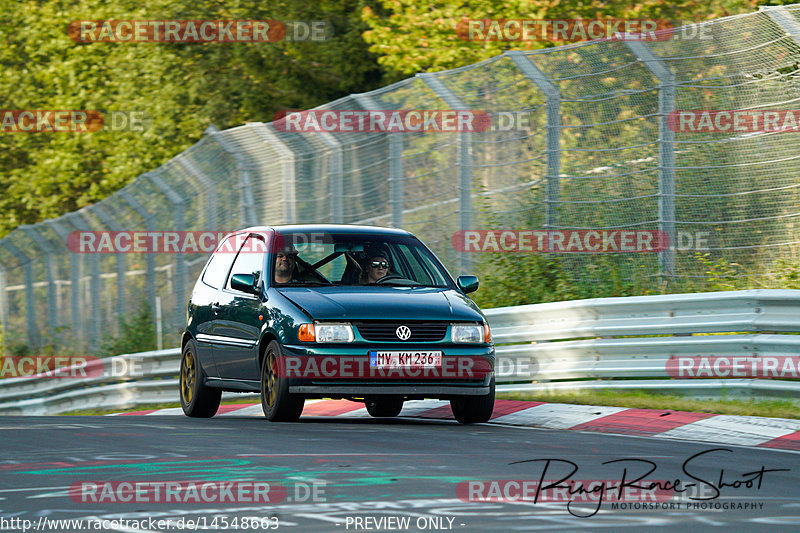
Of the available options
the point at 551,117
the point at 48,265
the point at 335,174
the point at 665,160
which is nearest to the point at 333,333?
the point at 665,160

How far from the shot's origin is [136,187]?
21.7 metres

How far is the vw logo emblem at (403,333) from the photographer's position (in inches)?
436

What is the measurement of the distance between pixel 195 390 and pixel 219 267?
113cm

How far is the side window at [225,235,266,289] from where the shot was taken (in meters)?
12.4

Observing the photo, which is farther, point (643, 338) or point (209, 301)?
point (209, 301)

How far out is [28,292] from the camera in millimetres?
29469

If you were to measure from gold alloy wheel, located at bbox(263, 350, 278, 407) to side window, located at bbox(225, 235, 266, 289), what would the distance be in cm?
92

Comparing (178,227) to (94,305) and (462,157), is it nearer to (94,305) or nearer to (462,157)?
(94,305)
